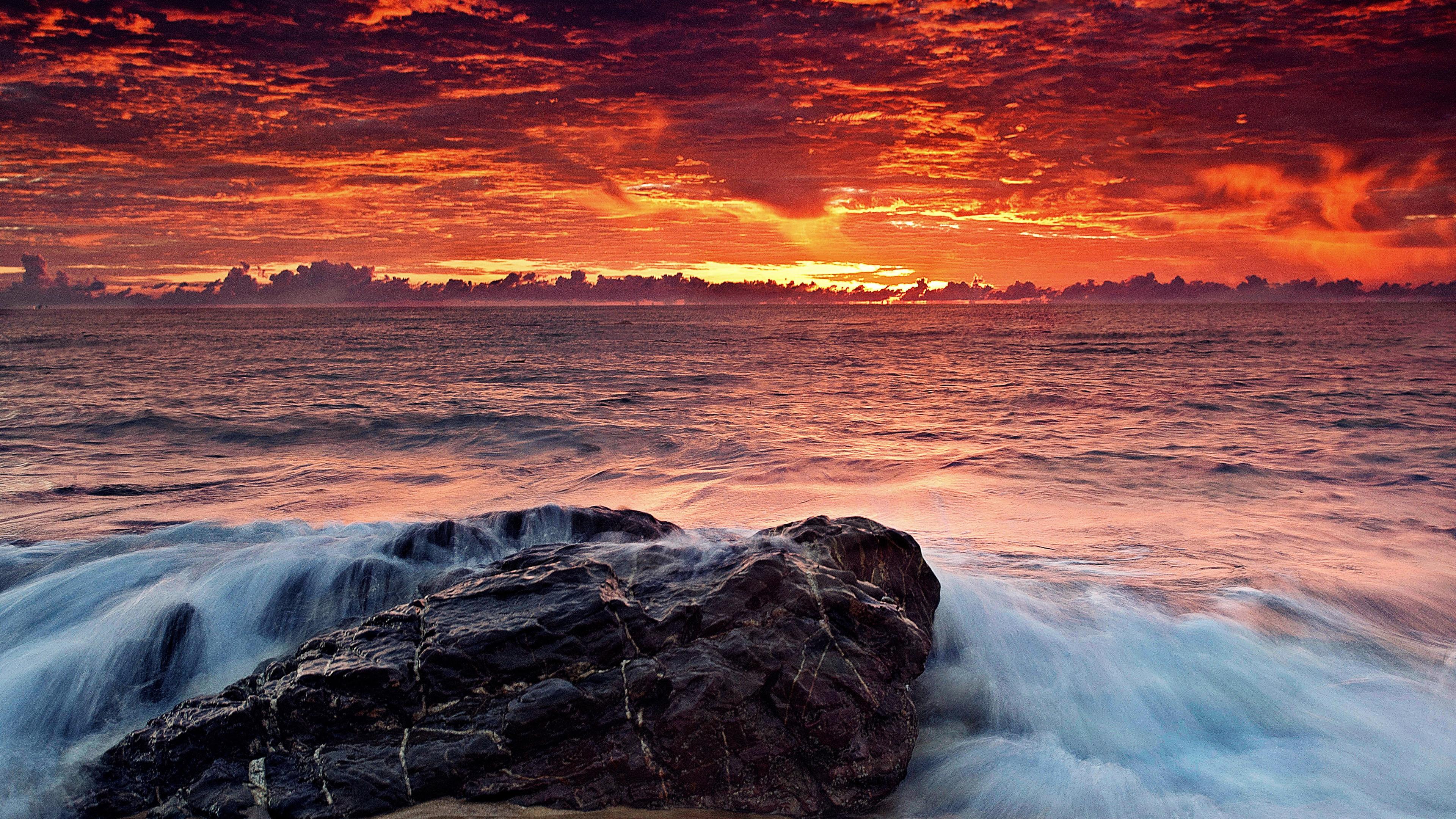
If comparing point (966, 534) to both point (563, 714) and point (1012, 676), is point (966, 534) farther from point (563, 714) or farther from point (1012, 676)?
point (563, 714)

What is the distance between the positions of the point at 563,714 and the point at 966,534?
567 cm

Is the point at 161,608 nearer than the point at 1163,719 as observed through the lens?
No

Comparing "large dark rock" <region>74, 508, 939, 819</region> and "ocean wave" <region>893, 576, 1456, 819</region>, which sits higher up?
"large dark rock" <region>74, 508, 939, 819</region>

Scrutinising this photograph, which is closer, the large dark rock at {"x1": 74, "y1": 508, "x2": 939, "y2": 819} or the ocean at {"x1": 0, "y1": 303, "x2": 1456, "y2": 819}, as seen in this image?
the large dark rock at {"x1": 74, "y1": 508, "x2": 939, "y2": 819}

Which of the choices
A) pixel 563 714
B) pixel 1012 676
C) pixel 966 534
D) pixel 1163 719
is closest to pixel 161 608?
pixel 563 714

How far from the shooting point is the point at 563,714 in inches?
147

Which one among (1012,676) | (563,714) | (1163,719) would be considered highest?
(563,714)

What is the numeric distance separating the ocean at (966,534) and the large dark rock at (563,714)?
532 millimetres

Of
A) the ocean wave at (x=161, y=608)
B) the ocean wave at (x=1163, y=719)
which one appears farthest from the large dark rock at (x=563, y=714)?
the ocean wave at (x=161, y=608)

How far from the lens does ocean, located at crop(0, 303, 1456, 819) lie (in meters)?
4.41

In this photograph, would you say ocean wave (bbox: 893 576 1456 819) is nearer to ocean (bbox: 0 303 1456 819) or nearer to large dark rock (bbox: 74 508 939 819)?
ocean (bbox: 0 303 1456 819)

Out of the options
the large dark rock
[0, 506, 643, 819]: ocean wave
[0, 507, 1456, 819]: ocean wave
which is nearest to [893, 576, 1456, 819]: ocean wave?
[0, 507, 1456, 819]: ocean wave

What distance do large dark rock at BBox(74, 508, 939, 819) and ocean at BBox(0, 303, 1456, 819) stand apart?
0.53m

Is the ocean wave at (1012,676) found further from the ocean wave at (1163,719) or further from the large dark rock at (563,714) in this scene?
the large dark rock at (563,714)
